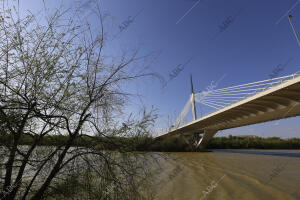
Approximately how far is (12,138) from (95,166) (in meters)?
0.74

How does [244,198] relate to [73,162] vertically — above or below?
below

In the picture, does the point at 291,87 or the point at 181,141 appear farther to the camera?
the point at 181,141

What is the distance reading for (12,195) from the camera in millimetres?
→ 1175

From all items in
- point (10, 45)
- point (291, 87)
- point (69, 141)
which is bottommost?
point (69, 141)

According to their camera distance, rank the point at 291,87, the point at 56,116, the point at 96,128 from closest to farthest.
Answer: the point at 56,116 < the point at 96,128 < the point at 291,87

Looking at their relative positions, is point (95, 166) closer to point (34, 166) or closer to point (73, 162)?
point (73, 162)

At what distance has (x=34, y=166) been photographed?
1.25 metres

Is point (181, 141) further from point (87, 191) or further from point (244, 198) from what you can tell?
→ point (87, 191)

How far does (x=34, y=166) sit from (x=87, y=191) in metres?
0.49

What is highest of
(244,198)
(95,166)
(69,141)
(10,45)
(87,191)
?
(10,45)

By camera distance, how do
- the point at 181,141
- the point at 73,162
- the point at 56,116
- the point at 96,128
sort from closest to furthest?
the point at 56,116, the point at 73,162, the point at 96,128, the point at 181,141

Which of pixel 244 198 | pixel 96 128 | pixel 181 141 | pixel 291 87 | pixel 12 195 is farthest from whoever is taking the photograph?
pixel 181 141

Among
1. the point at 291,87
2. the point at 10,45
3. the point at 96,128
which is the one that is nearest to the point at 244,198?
the point at 96,128

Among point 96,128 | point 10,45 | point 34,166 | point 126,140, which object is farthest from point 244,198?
point 10,45
